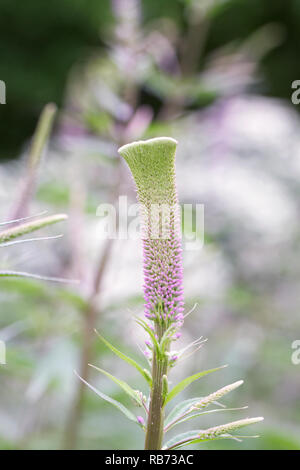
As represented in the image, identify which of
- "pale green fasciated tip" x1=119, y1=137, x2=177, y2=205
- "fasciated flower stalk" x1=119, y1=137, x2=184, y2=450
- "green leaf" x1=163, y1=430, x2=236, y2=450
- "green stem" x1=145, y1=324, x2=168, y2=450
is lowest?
"green leaf" x1=163, y1=430, x2=236, y2=450

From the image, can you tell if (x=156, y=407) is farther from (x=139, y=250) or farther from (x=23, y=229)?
(x=139, y=250)

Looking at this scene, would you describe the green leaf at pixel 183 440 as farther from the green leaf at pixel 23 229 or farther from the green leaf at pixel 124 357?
the green leaf at pixel 23 229

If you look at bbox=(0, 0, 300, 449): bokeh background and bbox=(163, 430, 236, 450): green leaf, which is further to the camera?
bbox=(0, 0, 300, 449): bokeh background

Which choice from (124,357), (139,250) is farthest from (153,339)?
(139,250)

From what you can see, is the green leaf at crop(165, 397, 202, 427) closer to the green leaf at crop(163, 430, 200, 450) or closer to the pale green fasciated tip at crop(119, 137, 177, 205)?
the green leaf at crop(163, 430, 200, 450)

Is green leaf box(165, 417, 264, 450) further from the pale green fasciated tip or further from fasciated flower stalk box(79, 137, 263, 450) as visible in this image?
the pale green fasciated tip

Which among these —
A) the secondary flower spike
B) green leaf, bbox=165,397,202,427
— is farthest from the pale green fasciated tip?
green leaf, bbox=165,397,202,427

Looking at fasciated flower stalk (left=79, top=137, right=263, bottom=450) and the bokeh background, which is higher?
the bokeh background
